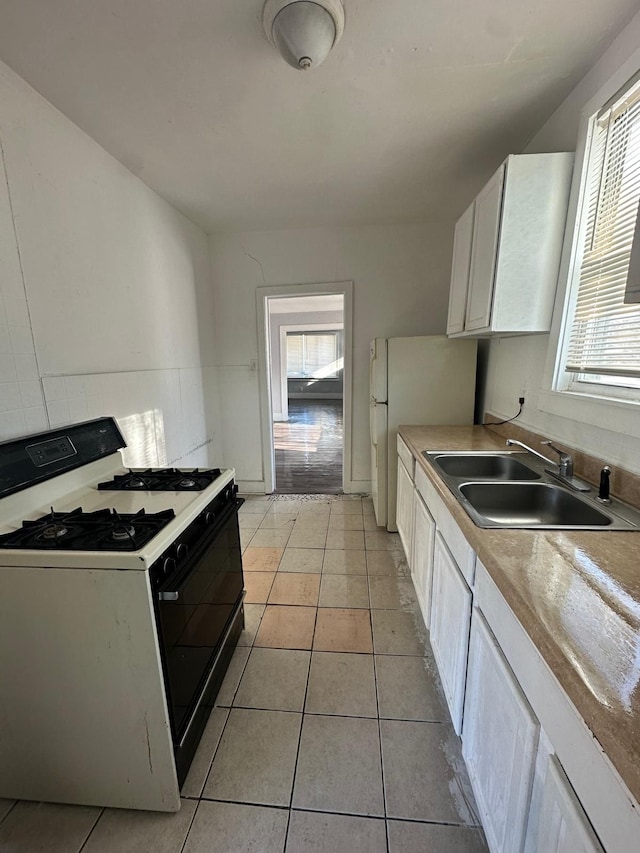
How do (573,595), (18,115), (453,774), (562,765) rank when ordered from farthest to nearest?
(18,115), (453,774), (573,595), (562,765)

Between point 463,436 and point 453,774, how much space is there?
5.30ft

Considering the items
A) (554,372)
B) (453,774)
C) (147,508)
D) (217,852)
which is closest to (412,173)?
(554,372)

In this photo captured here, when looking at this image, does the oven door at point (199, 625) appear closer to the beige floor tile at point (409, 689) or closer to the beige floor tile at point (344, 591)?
the beige floor tile at point (344, 591)

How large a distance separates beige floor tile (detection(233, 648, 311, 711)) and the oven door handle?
2.44 ft

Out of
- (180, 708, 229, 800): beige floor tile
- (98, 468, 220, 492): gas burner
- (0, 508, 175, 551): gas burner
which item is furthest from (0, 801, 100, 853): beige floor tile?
(98, 468, 220, 492): gas burner

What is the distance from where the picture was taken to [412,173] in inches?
89.7

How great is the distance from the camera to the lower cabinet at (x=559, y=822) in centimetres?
55

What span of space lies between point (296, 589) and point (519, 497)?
1431mm

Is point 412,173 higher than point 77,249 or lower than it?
higher

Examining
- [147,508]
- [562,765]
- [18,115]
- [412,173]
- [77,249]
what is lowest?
[562,765]

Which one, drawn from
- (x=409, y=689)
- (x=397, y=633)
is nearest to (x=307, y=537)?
(x=397, y=633)

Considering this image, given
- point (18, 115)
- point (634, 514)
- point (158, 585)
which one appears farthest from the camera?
point (18, 115)

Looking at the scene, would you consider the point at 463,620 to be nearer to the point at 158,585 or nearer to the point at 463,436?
the point at 158,585

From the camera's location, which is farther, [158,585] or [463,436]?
[463,436]
